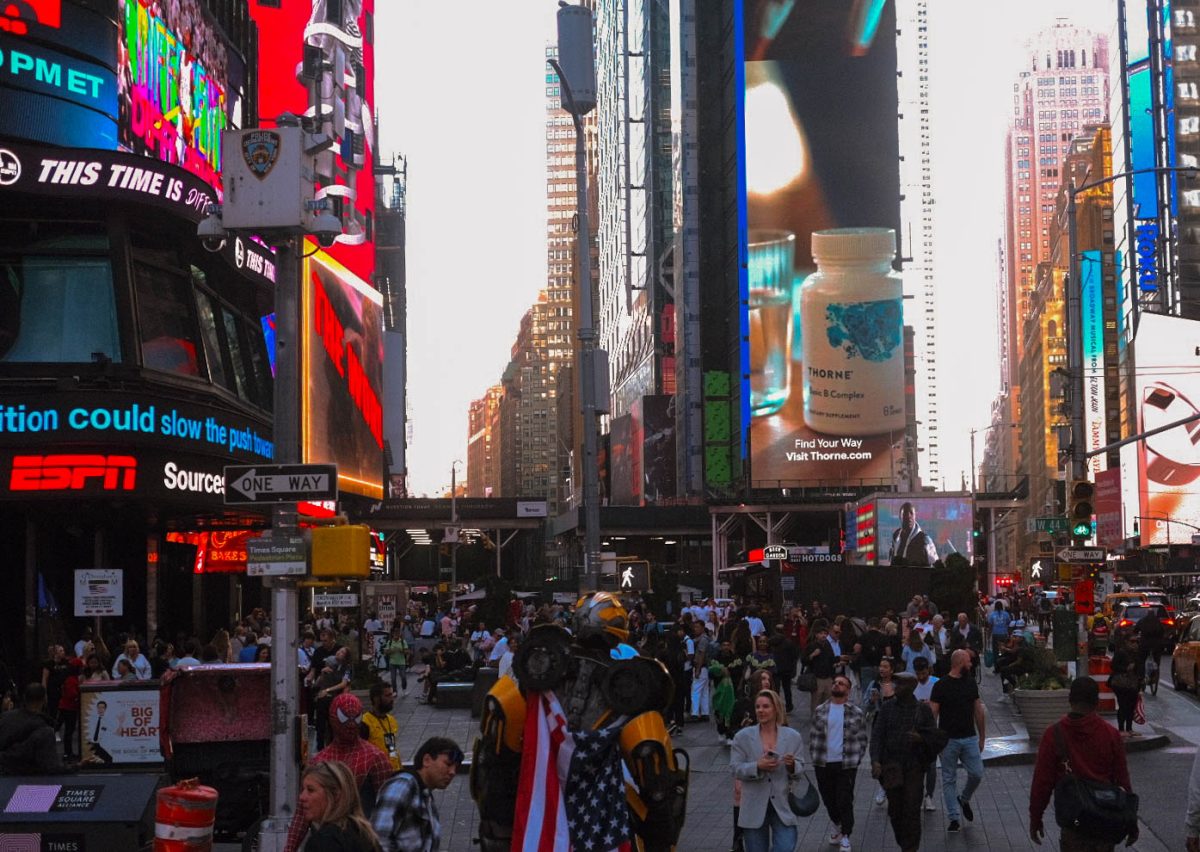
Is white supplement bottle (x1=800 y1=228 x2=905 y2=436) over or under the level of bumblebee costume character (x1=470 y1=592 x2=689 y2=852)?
over

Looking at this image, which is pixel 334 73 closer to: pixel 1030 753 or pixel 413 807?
pixel 1030 753

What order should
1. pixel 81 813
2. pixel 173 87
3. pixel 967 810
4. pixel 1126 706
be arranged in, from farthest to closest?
pixel 173 87, pixel 1126 706, pixel 967 810, pixel 81 813

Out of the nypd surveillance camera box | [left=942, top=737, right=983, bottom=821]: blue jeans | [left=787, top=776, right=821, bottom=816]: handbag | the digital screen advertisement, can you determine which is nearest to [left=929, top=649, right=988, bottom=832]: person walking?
[left=942, top=737, right=983, bottom=821]: blue jeans

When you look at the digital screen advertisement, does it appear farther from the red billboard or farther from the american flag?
the american flag

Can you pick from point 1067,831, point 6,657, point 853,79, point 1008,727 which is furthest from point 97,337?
point 853,79

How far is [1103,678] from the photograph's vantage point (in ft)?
78.7

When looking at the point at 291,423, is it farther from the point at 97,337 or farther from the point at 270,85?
the point at 270,85

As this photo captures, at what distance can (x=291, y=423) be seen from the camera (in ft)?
45.9

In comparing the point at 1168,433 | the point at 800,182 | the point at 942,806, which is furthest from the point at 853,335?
the point at 942,806

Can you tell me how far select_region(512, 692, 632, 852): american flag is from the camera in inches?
297

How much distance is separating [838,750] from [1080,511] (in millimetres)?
10941

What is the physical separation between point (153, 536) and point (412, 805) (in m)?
30.9

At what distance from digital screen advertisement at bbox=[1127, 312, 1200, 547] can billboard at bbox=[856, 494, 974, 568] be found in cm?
3690

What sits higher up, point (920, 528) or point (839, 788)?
point (920, 528)
